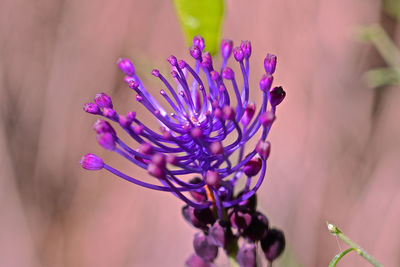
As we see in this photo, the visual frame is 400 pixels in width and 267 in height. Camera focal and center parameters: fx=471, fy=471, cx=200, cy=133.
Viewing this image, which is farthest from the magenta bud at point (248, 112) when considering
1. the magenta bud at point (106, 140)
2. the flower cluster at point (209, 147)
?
the magenta bud at point (106, 140)

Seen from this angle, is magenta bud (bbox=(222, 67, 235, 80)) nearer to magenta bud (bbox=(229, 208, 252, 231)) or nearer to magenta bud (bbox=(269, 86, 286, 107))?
magenta bud (bbox=(269, 86, 286, 107))

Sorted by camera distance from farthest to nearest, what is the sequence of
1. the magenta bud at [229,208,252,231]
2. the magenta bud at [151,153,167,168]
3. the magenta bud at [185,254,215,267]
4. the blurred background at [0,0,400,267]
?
the blurred background at [0,0,400,267] → the magenta bud at [185,254,215,267] → the magenta bud at [229,208,252,231] → the magenta bud at [151,153,167,168]

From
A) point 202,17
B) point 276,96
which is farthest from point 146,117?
point 276,96

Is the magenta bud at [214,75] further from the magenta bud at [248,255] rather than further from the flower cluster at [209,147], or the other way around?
the magenta bud at [248,255]

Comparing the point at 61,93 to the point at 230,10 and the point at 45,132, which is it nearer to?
the point at 45,132

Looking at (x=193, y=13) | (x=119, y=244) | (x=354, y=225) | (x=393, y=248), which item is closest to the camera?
(x=193, y=13)

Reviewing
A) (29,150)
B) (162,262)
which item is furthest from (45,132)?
(162,262)

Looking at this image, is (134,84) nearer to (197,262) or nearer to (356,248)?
(197,262)

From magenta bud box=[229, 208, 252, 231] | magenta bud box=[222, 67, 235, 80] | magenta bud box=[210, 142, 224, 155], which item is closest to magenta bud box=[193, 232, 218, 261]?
magenta bud box=[229, 208, 252, 231]
